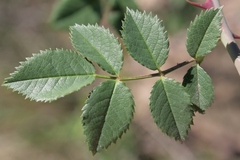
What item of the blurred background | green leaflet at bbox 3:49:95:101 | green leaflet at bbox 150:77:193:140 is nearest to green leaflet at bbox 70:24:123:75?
green leaflet at bbox 3:49:95:101

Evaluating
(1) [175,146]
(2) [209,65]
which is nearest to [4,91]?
(1) [175,146]

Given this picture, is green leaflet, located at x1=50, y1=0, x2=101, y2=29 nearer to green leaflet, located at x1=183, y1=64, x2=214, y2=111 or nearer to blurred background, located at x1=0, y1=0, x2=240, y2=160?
green leaflet, located at x1=183, y1=64, x2=214, y2=111

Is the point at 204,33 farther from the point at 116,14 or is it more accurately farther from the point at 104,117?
the point at 116,14

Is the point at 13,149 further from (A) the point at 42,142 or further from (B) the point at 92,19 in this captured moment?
(B) the point at 92,19

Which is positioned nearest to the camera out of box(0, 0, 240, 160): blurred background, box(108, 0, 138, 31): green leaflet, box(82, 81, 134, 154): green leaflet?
box(82, 81, 134, 154): green leaflet

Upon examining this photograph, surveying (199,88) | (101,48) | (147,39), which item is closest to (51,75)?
(101,48)

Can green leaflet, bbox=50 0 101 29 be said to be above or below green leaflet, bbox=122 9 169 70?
above
